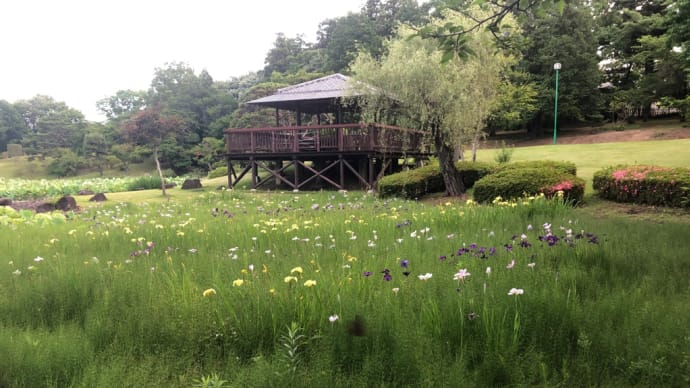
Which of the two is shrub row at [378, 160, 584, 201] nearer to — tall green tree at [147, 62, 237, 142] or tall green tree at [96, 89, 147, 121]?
tall green tree at [147, 62, 237, 142]

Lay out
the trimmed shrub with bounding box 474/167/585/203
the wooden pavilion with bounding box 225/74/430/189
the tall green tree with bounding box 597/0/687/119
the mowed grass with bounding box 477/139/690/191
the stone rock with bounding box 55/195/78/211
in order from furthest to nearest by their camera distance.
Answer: the tall green tree with bounding box 597/0/687/119
the wooden pavilion with bounding box 225/74/430/189
the mowed grass with bounding box 477/139/690/191
the stone rock with bounding box 55/195/78/211
the trimmed shrub with bounding box 474/167/585/203

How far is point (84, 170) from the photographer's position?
1650 inches

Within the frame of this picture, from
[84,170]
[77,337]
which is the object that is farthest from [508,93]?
[84,170]

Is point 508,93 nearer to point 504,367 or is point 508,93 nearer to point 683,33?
point 683,33

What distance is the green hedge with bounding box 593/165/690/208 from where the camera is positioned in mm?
6938

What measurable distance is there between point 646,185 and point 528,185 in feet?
6.35

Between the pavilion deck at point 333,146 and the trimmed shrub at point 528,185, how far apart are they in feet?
19.8

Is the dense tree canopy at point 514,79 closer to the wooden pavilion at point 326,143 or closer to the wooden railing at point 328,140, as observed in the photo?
the wooden pavilion at point 326,143

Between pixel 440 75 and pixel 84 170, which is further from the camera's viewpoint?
pixel 84 170

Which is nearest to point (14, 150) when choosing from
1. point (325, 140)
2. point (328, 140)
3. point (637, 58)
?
point (325, 140)

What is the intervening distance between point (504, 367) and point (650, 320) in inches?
39.6

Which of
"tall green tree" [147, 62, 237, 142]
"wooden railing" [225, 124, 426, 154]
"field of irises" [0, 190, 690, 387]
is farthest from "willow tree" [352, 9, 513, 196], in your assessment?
"tall green tree" [147, 62, 237, 142]

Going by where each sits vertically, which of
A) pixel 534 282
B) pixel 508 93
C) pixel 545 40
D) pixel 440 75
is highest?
pixel 545 40

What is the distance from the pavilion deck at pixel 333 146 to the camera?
15.3 metres
